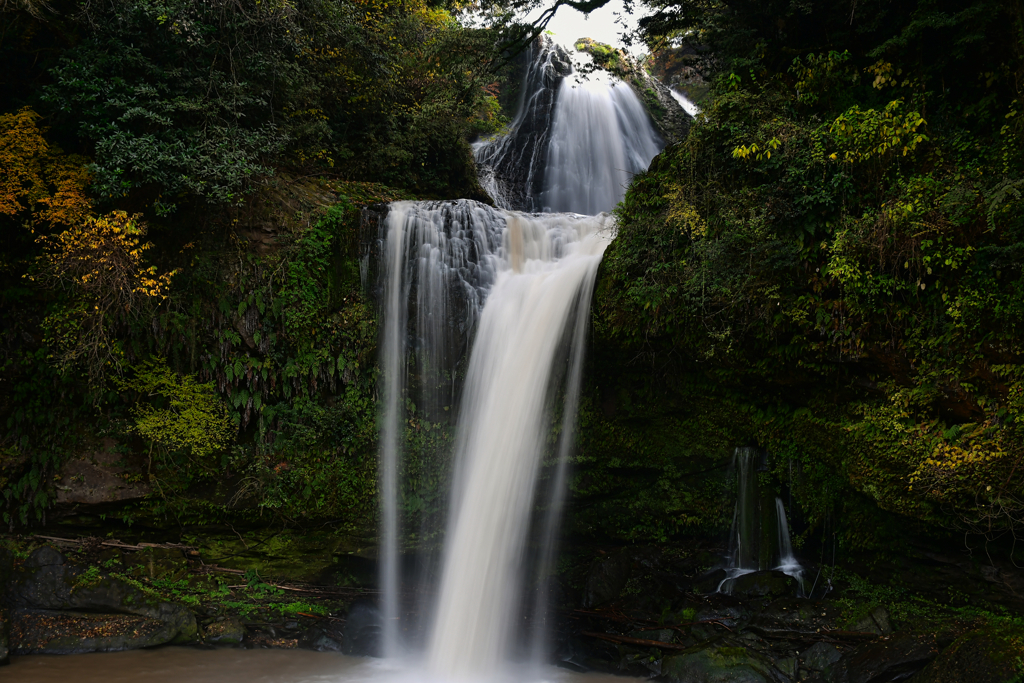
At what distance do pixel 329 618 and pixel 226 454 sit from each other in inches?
101

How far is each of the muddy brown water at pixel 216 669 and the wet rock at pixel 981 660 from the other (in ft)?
9.49

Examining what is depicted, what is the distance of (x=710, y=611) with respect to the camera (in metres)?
7.03

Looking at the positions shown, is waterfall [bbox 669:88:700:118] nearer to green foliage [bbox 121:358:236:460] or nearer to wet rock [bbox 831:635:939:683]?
wet rock [bbox 831:635:939:683]

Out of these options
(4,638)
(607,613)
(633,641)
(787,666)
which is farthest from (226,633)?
(787,666)

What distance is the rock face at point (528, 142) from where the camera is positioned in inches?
599

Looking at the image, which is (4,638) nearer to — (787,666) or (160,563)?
(160,563)

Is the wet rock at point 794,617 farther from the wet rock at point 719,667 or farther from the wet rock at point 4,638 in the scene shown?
the wet rock at point 4,638

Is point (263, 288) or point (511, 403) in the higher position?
point (263, 288)

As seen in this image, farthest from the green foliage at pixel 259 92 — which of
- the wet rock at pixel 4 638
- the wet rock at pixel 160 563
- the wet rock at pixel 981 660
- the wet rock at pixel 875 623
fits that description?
the wet rock at pixel 981 660

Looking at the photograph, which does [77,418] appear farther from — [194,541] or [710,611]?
[710,611]

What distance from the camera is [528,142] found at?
16125mm

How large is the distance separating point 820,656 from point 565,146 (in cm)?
1295

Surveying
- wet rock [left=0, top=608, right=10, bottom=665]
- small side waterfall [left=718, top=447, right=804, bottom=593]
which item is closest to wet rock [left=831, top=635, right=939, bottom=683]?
small side waterfall [left=718, top=447, right=804, bottom=593]

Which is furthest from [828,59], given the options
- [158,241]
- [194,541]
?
[194,541]
